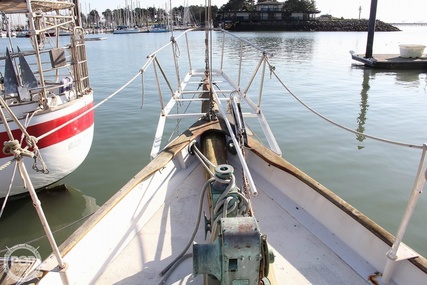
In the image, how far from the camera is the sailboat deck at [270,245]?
2.71 metres

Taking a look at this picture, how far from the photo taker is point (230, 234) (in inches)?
73.1

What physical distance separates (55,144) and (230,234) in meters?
3.97

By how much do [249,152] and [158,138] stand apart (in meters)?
1.21

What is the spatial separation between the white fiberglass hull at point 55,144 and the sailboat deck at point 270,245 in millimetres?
2255

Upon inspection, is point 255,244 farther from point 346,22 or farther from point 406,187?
point 346,22

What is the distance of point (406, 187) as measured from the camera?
5.96m

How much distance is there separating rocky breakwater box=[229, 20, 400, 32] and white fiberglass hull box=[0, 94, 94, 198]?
229 feet

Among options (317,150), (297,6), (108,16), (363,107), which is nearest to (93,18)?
(108,16)

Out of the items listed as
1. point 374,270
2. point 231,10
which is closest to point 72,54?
point 374,270

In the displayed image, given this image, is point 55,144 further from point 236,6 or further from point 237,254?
point 236,6

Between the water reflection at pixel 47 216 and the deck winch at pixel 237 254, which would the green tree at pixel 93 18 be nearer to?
the water reflection at pixel 47 216

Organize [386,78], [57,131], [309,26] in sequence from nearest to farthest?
[57,131]
[386,78]
[309,26]

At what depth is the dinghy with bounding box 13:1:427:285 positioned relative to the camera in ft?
6.60

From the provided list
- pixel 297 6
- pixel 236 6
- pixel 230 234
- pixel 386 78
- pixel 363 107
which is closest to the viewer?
pixel 230 234
